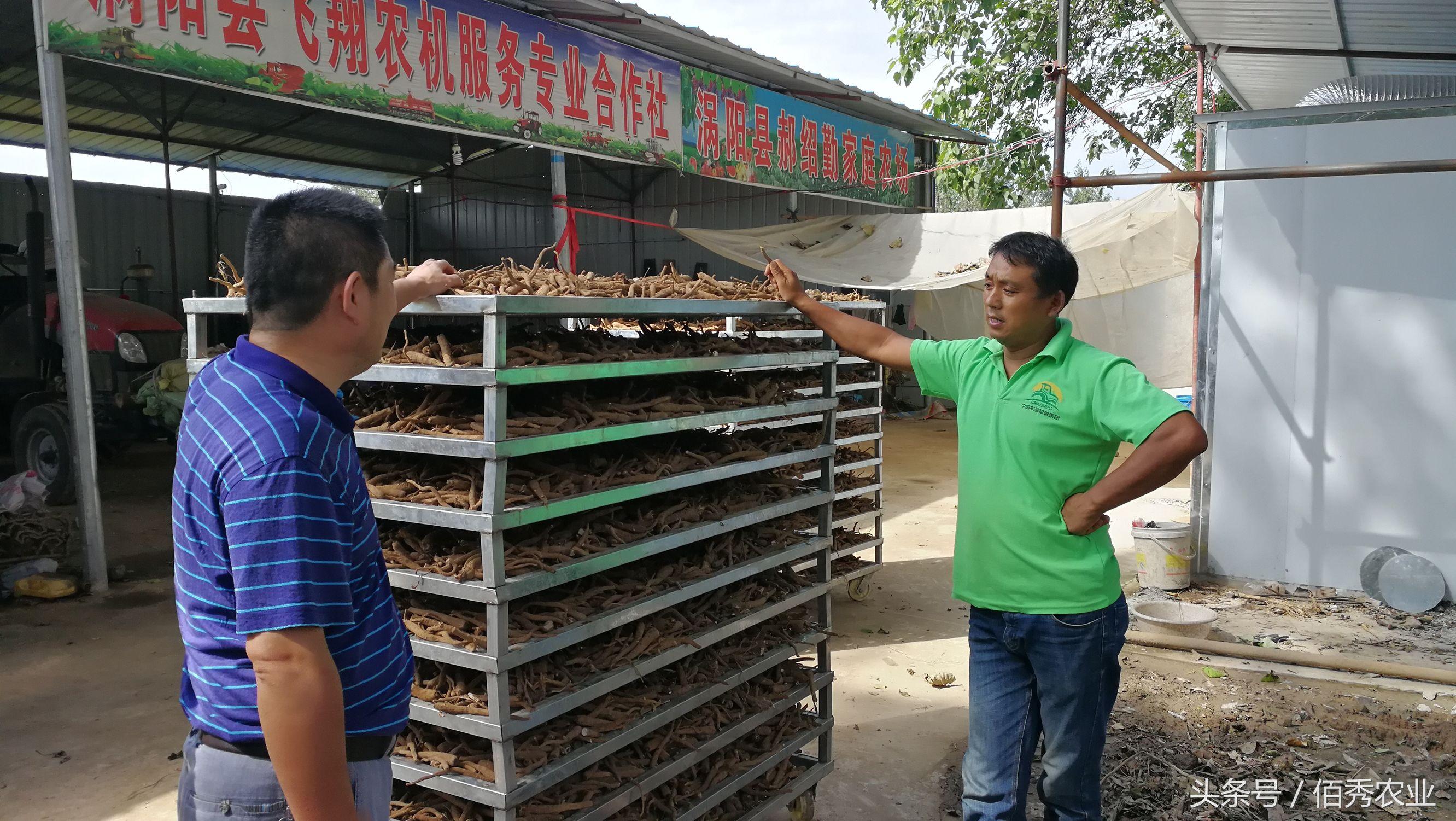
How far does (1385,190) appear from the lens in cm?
630

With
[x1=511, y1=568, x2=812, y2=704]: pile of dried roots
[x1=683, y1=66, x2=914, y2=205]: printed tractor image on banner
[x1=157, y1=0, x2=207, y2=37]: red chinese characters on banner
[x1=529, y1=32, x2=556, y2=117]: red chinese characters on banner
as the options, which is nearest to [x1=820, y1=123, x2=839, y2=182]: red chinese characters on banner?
[x1=683, y1=66, x2=914, y2=205]: printed tractor image on banner

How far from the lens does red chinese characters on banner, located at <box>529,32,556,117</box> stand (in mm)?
8547

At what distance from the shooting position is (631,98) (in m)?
9.68

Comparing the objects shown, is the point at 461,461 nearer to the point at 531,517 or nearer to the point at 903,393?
the point at 531,517

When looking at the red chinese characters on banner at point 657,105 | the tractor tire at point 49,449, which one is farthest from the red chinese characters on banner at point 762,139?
the tractor tire at point 49,449

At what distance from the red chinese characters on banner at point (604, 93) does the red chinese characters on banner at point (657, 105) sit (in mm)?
545

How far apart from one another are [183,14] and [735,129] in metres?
6.40

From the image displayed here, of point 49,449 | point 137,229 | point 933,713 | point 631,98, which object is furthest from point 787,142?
point 137,229

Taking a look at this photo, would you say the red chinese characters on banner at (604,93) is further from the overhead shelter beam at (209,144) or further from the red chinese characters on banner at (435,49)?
the overhead shelter beam at (209,144)

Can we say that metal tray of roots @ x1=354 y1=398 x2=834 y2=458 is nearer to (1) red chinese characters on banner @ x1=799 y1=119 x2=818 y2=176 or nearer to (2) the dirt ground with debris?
(2) the dirt ground with debris

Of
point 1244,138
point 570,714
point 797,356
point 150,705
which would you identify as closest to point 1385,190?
point 1244,138

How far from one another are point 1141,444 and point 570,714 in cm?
184

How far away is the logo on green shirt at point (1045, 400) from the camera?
8.64 feet

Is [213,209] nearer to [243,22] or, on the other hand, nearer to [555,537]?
[243,22]
